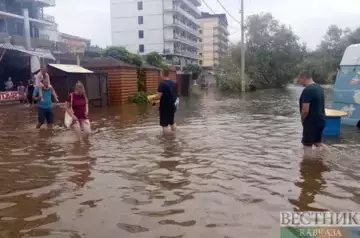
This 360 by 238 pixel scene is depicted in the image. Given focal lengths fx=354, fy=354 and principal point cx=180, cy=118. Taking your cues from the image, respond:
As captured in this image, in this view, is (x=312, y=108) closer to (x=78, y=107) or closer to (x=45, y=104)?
A: (x=78, y=107)

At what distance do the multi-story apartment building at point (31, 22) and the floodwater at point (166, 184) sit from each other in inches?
1372

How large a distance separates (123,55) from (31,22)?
2830 centimetres

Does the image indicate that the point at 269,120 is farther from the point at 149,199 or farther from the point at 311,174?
the point at 149,199

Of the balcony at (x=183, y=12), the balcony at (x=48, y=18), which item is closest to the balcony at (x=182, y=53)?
the balcony at (x=183, y=12)

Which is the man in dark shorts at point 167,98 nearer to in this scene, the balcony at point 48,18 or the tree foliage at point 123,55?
the tree foliage at point 123,55

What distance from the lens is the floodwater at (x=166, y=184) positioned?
3641 millimetres

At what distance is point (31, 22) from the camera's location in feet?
161

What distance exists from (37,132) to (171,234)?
7.49 metres

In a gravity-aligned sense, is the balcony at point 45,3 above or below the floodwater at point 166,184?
above

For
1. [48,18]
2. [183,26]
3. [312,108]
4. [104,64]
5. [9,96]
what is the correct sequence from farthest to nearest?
[183,26] → [48,18] → [9,96] → [104,64] → [312,108]

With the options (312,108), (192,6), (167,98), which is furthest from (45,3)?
(312,108)

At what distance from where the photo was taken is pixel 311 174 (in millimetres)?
5453

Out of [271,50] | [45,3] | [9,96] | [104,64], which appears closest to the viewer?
[104,64]

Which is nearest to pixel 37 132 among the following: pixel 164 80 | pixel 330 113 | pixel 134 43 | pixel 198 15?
pixel 164 80
